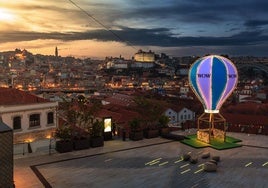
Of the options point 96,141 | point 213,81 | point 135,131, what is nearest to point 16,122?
point 96,141

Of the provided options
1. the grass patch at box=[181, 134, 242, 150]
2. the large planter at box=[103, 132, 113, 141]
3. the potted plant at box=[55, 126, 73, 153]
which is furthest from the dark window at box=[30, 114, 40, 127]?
the grass patch at box=[181, 134, 242, 150]

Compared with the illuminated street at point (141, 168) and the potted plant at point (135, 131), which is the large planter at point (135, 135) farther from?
the illuminated street at point (141, 168)

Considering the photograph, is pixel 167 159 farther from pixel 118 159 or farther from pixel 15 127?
pixel 15 127

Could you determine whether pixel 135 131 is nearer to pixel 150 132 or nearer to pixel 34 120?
pixel 150 132

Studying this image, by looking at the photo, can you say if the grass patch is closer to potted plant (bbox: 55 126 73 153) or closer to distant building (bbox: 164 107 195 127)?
potted plant (bbox: 55 126 73 153)

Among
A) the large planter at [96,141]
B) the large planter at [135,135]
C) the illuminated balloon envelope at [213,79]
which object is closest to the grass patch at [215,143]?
the illuminated balloon envelope at [213,79]

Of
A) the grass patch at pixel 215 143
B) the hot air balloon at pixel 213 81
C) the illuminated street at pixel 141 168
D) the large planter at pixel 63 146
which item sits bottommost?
the illuminated street at pixel 141 168
